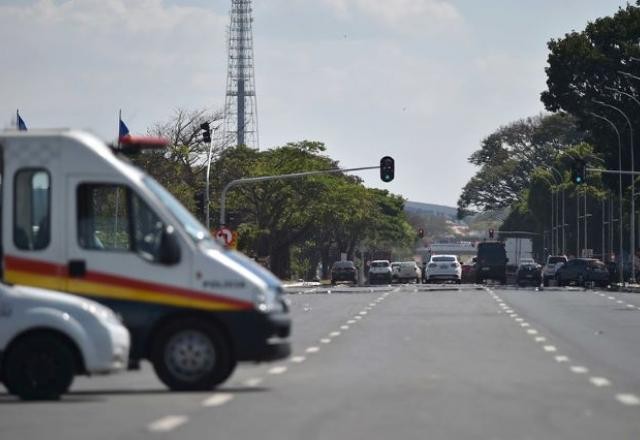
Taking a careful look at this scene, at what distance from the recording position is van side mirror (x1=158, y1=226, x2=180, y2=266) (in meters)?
18.2

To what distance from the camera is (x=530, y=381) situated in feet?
65.4

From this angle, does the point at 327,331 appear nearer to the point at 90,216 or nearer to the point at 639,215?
the point at 90,216

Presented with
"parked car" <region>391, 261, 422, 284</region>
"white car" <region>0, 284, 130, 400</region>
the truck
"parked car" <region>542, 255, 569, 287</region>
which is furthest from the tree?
"white car" <region>0, 284, 130, 400</region>

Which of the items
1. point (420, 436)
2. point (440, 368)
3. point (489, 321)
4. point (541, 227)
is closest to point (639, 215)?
point (541, 227)

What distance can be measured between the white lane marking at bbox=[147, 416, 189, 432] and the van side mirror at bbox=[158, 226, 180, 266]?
3.30 meters

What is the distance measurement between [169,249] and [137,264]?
385mm

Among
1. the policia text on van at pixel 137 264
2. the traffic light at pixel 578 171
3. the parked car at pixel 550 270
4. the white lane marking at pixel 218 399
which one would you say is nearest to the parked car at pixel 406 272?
the parked car at pixel 550 270

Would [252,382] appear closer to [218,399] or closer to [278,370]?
[278,370]

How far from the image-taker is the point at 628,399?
17344 millimetres

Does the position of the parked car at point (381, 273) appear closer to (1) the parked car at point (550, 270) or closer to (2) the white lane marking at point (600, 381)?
(1) the parked car at point (550, 270)

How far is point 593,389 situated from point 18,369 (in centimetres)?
592

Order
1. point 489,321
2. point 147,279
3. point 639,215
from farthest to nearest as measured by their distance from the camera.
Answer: point 639,215 < point 489,321 < point 147,279

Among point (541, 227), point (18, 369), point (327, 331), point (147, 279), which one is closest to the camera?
point (18, 369)

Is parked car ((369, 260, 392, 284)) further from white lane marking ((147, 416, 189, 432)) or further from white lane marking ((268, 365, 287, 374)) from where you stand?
white lane marking ((147, 416, 189, 432))
